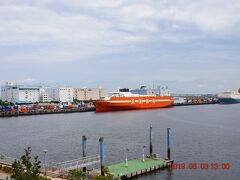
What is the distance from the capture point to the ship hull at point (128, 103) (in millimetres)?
79312

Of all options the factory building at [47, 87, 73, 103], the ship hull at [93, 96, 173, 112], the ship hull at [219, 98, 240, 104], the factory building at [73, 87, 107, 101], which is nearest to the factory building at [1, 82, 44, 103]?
the factory building at [47, 87, 73, 103]

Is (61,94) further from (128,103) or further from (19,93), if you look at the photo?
(128,103)

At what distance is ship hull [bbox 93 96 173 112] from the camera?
260 ft

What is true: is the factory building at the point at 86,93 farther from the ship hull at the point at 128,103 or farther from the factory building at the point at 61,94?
the ship hull at the point at 128,103

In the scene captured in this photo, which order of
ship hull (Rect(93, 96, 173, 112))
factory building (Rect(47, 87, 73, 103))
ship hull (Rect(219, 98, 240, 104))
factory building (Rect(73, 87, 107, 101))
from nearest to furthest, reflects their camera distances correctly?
1. ship hull (Rect(93, 96, 173, 112))
2. ship hull (Rect(219, 98, 240, 104))
3. factory building (Rect(47, 87, 73, 103))
4. factory building (Rect(73, 87, 107, 101))

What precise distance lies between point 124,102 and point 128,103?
184cm

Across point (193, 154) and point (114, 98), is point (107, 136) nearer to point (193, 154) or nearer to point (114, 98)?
point (193, 154)

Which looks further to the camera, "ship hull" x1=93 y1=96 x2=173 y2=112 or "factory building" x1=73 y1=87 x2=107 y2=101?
"factory building" x1=73 y1=87 x2=107 y2=101

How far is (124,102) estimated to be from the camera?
269ft

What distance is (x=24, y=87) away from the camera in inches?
6506
